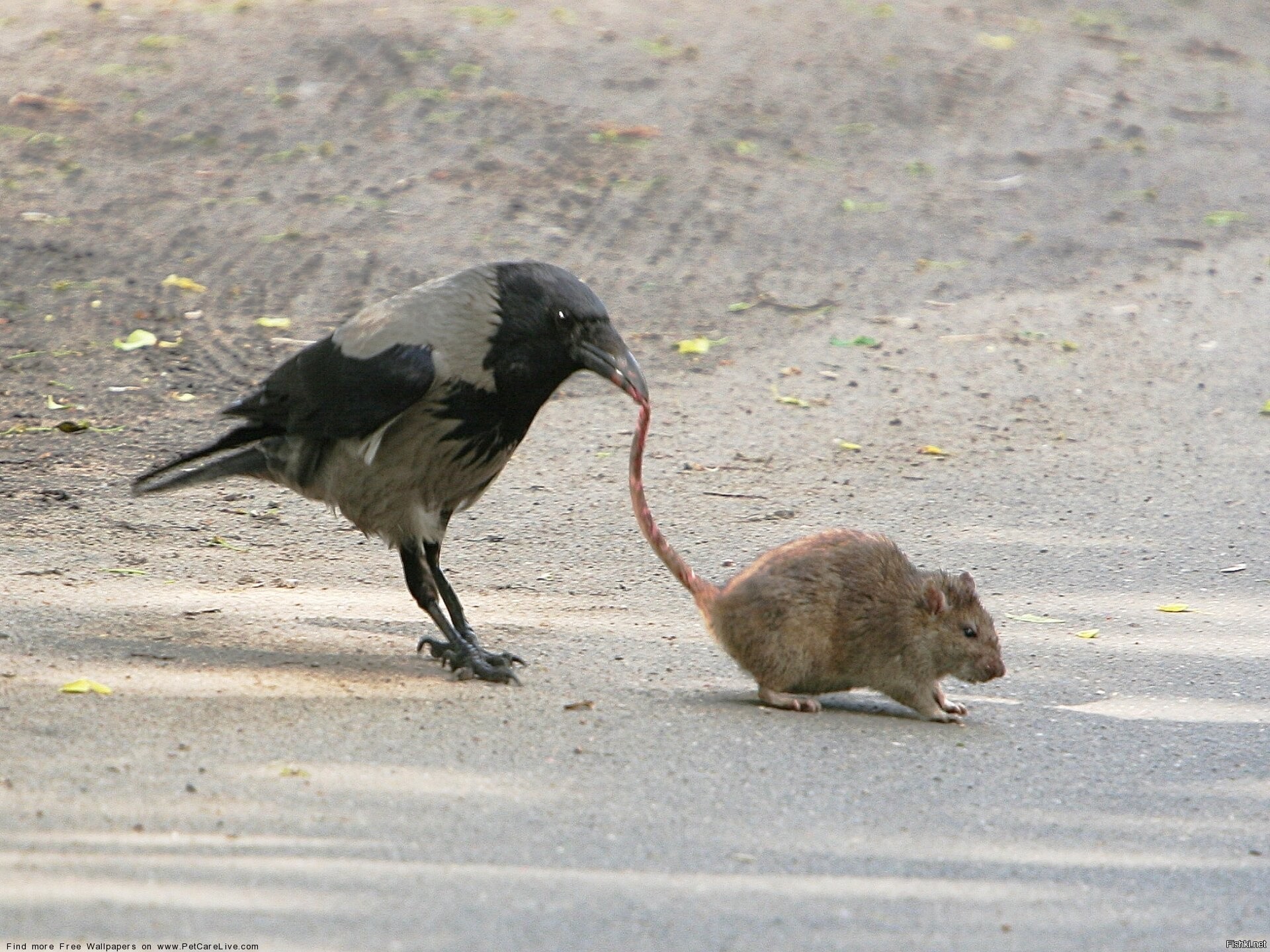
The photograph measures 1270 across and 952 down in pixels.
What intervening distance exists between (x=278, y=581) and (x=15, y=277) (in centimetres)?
442

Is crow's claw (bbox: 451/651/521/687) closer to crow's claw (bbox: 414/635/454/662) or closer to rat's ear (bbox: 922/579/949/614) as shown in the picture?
crow's claw (bbox: 414/635/454/662)

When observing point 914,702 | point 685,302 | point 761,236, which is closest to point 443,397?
point 914,702

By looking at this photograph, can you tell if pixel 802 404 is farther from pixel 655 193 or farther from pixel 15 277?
pixel 15 277

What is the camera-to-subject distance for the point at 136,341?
9.05 m

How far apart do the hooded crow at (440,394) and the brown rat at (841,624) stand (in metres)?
0.39

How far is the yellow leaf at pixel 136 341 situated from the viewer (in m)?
8.99

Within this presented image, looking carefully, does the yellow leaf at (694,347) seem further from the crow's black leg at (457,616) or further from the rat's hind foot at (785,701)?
the rat's hind foot at (785,701)

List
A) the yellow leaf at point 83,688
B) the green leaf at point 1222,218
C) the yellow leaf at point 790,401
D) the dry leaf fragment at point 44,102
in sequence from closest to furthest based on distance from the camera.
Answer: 1. the yellow leaf at point 83,688
2. the yellow leaf at point 790,401
3. the green leaf at point 1222,218
4. the dry leaf fragment at point 44,102

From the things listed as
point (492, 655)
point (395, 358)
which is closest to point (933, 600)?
point (492, 655)

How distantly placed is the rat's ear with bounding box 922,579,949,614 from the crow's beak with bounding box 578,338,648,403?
1080 mm

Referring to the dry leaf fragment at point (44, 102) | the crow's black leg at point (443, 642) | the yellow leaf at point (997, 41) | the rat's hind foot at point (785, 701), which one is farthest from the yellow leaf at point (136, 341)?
the yellow leaf at point (997, 41)

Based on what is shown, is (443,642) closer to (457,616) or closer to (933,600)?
(457,616)

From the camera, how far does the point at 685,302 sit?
10.2 meters

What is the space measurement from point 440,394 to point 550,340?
1.29 ft
